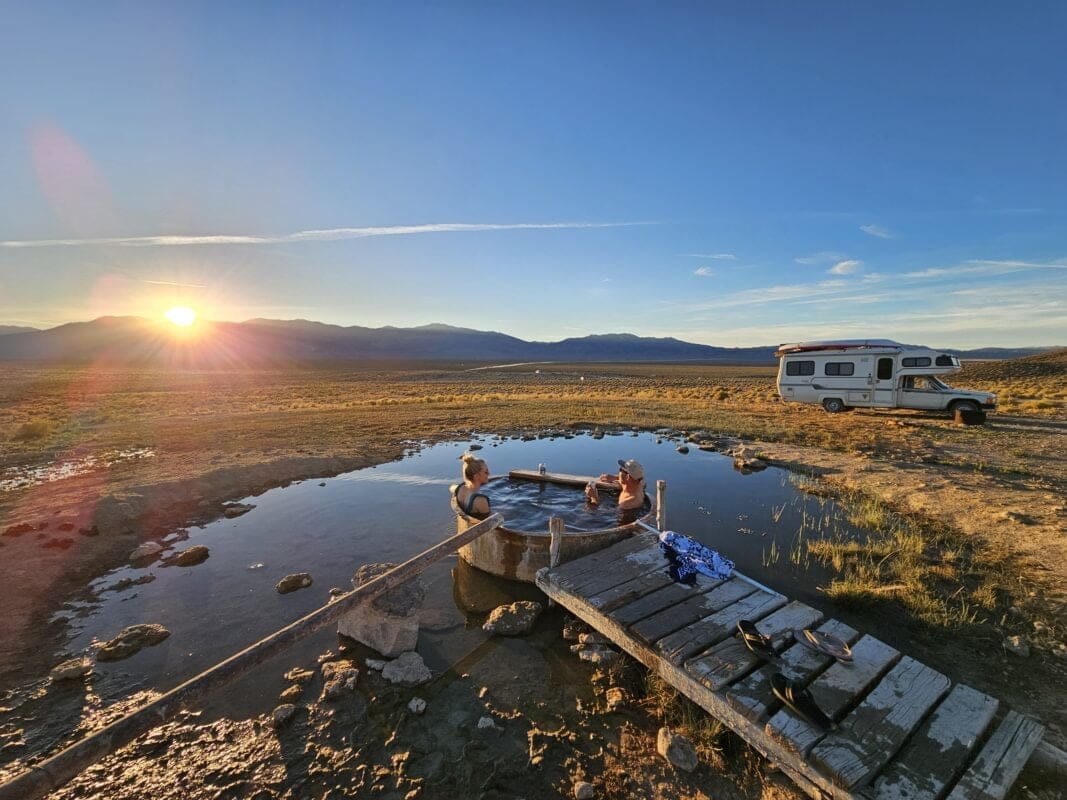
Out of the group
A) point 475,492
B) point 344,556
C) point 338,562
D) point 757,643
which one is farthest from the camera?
point 344,556

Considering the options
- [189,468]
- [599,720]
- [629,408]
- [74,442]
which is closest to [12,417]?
[74,442]

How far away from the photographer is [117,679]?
17.5 feet

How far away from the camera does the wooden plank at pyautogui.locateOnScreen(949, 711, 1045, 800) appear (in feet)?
10.4

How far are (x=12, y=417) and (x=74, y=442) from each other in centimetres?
1338

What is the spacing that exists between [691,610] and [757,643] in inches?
33.6

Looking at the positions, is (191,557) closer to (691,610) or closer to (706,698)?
(691,610)

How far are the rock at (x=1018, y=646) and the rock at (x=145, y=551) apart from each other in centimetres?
1274

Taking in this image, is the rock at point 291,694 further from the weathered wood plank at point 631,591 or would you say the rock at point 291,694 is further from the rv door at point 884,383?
the rv door at point 884,383

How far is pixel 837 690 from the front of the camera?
3.99 metres

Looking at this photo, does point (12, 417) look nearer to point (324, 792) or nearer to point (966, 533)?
point (324, 792)

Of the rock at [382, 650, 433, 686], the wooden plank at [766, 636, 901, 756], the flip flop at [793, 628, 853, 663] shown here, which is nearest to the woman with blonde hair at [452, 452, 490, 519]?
the rock at [382, 650, 433, 686]

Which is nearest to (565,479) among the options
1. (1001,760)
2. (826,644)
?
(826,644)

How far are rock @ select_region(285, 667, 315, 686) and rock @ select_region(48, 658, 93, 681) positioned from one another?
230 cm

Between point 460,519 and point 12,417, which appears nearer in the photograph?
point 460,519
